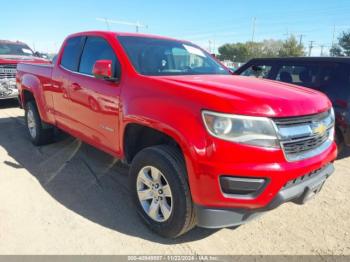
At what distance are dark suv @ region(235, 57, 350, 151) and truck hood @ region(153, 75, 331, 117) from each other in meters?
1.73

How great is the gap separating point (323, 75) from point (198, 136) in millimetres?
3375

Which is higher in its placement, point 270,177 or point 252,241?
point 270,177

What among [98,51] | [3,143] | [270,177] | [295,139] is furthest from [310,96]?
[3,143]

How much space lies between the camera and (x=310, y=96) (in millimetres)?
2629

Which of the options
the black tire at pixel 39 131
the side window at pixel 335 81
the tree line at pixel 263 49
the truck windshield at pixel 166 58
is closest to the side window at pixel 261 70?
the side window at pixel 335 81

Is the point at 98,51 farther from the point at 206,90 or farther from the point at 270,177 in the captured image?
the point at 270,177

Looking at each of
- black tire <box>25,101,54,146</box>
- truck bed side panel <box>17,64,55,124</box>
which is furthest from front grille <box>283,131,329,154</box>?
black tire <box>25,101,54,146</box>

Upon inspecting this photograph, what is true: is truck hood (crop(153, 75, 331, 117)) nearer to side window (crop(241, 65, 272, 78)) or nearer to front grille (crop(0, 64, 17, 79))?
side window (crop(241, 65, 272, 78))

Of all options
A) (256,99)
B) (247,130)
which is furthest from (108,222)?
(256,99)

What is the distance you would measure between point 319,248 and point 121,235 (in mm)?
1756

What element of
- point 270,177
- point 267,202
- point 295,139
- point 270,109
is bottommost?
point 267,202

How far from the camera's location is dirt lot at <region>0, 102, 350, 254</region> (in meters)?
2.61

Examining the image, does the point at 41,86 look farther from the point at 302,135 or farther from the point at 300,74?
the point at 300,74

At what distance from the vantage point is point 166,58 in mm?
3512
